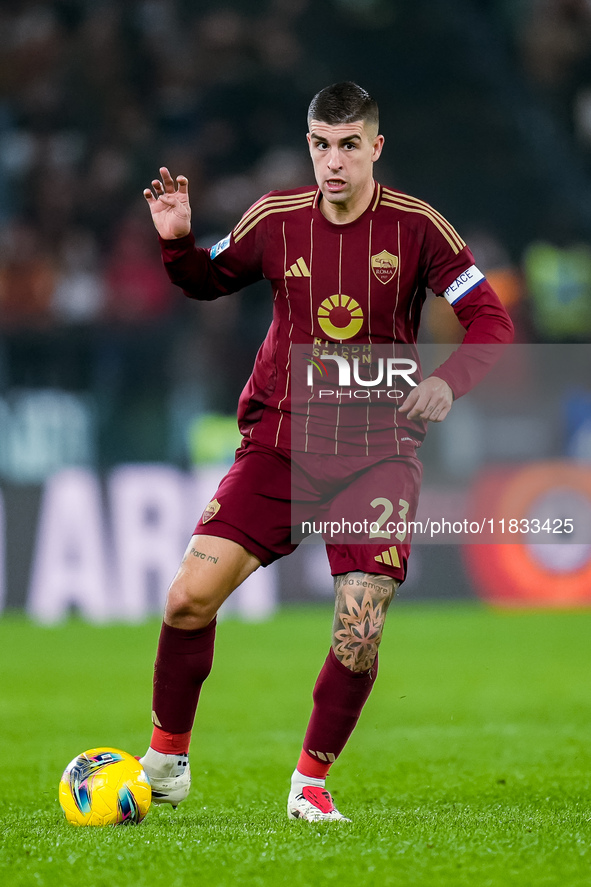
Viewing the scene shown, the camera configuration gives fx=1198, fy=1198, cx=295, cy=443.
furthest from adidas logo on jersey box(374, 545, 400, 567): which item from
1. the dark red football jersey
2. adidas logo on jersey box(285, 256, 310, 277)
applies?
adidas logo on jersey box(285, 256, 310, 277)

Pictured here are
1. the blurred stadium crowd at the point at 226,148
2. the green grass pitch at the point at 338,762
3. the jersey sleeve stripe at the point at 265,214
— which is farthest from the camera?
the blurred stadium crowd at the point at 226,148

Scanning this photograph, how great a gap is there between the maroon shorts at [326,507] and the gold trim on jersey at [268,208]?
0.67 m

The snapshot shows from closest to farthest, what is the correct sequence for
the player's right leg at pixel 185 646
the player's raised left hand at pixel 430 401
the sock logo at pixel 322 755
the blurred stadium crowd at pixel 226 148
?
the player's raised left hand at pixel 430 401
the player's right leg at pixel 185 646
the sock logo at pixel 322 755
the blurred stadium crowd at pixel 226 148

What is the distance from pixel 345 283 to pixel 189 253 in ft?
1.53

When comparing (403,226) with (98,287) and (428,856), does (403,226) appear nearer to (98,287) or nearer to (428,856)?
(428,856)

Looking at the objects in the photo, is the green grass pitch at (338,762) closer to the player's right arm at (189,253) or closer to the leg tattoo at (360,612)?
the leg tattoo at (360,612)

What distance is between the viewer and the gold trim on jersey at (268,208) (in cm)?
359

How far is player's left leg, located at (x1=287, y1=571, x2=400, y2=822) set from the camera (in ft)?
11.0

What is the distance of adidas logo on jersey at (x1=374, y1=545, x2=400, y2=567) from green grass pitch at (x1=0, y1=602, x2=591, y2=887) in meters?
0.71

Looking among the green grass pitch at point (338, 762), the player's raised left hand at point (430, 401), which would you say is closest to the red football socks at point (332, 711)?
the green grass pitch at point (338, 762)

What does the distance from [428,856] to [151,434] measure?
7.50m

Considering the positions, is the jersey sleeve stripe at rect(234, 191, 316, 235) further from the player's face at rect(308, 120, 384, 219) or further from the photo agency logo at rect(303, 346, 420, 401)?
the photo agency logo at rect(303, 346, 420, 401)

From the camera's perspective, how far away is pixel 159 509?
945 centimetres

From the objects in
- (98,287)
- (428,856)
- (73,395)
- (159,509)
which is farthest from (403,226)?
(98,287)
